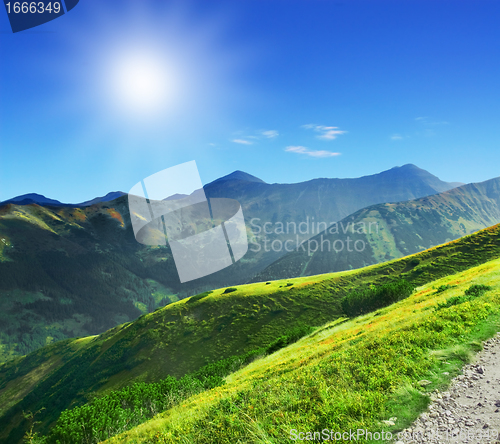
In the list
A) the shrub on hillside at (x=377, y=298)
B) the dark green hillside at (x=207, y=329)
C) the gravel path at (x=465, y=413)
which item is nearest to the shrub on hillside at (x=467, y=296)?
the gravel path at (x=465, y=413)

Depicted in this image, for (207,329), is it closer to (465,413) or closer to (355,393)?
(355,393)

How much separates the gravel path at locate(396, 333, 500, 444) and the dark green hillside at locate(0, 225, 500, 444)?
58.4m

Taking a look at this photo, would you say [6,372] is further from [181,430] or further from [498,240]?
[498,240]

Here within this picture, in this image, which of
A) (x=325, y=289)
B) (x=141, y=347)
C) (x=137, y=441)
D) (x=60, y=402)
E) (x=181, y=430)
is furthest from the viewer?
(x=325, y=289)

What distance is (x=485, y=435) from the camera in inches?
215

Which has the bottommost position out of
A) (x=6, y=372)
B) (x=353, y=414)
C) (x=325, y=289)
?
(x=6, y=372)

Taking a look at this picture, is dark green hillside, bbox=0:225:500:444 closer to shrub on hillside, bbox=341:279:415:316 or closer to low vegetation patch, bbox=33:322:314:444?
shrub on hillside, bbox=341:279:415:316

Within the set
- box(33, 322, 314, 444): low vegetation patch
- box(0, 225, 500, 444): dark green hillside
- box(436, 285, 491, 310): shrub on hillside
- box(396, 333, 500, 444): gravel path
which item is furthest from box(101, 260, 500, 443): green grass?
box(0, 225, 500, 444): dark green hillside

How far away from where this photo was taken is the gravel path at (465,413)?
5582mm

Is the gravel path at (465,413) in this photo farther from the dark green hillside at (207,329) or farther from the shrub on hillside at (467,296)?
the dark green hillside at (207,329)

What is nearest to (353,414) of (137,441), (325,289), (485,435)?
(485,435)

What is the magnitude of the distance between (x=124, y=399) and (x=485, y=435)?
34.8 meters

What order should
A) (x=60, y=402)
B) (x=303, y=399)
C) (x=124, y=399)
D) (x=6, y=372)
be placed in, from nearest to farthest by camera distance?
(x=303, y=399)
(x=124, y=399)
(x=60, y=402)
(x=6, y=372)

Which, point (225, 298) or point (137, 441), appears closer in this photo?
point (137, 441)
